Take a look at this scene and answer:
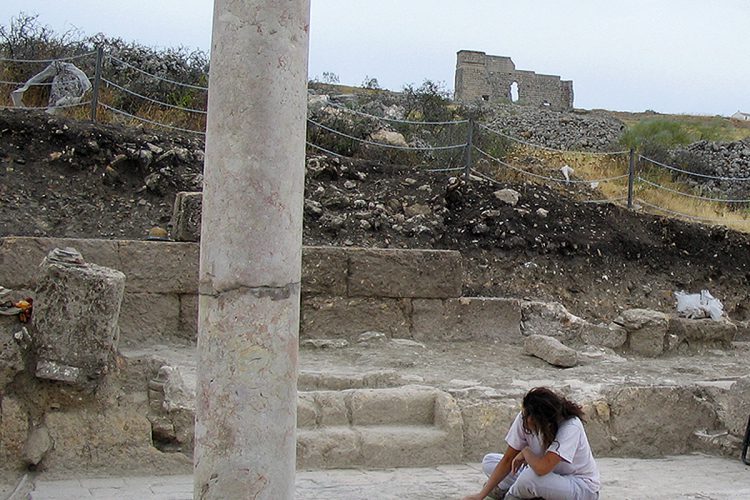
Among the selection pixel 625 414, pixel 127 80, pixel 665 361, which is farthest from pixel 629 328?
pixel 127 80

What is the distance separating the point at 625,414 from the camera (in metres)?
7.36

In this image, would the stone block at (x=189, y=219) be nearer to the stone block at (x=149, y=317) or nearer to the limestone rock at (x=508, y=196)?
the stone block at (x=149, y=317)

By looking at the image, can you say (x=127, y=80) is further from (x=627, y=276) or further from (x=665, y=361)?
(x=665, y=361)

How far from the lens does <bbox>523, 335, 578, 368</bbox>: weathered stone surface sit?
879 centimetres

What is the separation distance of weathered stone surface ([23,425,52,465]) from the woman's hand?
3157mm

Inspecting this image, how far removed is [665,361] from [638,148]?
14.1 meters

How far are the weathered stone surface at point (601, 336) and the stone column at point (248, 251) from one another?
717 cm

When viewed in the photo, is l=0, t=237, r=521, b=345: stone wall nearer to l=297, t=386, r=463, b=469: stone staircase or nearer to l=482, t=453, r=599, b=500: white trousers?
l=297, t=386, r=463, b=469: stone staircase

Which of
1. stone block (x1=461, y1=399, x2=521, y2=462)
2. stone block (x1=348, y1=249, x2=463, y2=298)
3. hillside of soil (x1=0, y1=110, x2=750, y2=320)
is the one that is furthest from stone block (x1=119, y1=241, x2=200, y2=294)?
stone block (x1=461, y1=399, x2=521, y2=462)

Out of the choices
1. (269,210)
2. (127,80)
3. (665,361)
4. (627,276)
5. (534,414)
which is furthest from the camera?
(127,80)

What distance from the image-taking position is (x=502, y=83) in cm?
3775

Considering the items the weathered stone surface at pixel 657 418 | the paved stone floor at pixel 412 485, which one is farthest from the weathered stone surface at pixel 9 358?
the weathered stone surface at pixel 657 418

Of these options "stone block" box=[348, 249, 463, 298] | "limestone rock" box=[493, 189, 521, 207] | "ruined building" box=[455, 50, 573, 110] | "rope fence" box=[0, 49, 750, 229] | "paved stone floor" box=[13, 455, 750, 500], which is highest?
"ruined building" box=[455, 50, 573, 110]

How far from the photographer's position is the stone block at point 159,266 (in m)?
8.53
